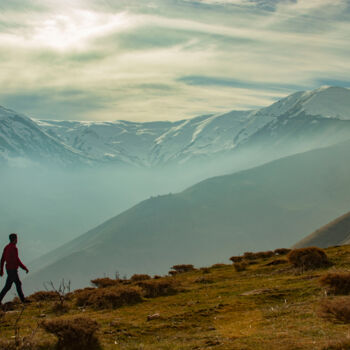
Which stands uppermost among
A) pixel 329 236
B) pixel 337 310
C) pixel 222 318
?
pixel 329 236

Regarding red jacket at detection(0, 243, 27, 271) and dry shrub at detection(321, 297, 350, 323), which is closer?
dry shrub at detection(321, 297, 350, 323)

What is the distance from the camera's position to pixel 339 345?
11.7m

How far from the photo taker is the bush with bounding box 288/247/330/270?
27.3m

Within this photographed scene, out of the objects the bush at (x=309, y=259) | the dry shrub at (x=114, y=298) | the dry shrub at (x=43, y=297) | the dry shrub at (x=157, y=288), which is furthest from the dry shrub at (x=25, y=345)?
the bush at (x=309, y=259)

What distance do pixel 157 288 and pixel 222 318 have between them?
8965 mm

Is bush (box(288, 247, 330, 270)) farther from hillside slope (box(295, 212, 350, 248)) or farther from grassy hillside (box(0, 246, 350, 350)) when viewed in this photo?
hillside slope (box(295, 212, 350, 248))

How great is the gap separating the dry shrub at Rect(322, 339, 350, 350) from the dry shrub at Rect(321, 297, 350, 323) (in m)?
3.08

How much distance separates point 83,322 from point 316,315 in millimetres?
8314

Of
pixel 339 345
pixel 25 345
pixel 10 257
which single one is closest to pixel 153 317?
pixel 25 345

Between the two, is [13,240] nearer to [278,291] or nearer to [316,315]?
[278,291]

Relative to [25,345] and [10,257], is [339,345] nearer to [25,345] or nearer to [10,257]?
[25,345]

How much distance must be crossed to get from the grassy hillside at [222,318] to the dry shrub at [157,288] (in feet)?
2.12

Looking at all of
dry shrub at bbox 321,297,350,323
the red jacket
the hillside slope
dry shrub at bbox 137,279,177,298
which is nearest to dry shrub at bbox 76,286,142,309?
dry shrub at bbox 137,279,177,298

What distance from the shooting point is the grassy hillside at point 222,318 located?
14.1m
